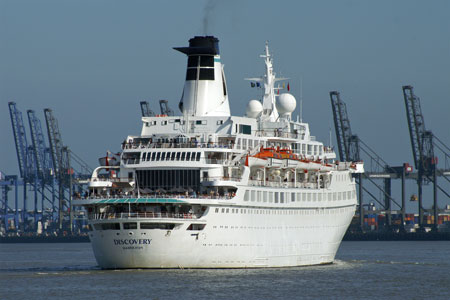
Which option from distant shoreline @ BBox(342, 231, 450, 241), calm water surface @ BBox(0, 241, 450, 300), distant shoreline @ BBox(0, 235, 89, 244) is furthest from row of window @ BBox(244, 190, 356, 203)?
distant shoreline @ BBox(0, 235, 89, 244)

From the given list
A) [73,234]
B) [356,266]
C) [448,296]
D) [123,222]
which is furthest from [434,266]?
[73,234]

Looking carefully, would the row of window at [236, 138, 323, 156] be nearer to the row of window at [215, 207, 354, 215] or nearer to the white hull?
the row of window at [215, 207, 354, 215]

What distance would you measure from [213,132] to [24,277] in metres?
16.7

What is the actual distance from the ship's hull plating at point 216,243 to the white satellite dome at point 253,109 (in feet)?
32.4

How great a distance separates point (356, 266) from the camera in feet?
261

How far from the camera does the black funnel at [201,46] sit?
75.4m

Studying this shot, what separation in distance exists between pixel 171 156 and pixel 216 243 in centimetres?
699

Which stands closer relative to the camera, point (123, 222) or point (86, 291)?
point (86, 291)

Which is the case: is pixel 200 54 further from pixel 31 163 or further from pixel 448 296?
pixel 31 163

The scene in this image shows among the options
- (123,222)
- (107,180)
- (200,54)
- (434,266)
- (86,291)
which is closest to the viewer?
(86,291)

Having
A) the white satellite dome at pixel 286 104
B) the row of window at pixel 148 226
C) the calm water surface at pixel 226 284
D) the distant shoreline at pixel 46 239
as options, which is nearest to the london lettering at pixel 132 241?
the row of window at pixel 148 226

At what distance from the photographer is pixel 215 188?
66750mm

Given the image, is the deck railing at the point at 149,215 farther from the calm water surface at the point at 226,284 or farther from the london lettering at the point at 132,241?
the calm water surface at the point at 226,284

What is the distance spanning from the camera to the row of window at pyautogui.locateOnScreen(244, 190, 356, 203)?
68.9 metres
